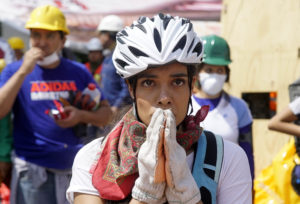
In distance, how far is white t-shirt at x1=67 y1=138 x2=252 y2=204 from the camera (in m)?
2.22

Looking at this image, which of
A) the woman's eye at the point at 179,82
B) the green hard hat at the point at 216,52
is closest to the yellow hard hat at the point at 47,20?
the green hard hat at the point at 216,52

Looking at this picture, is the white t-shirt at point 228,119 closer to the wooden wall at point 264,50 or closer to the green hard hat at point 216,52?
the green hard hat at point 216,52

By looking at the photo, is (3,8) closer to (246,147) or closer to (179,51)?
(246,147)

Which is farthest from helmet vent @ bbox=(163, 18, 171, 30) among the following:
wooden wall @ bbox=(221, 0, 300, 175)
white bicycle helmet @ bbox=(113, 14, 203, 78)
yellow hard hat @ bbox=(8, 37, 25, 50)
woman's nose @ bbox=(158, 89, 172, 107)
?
yellow hard hat @ bbox=(8, 37, 25, 50)

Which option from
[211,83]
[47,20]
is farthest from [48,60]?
[211,83]

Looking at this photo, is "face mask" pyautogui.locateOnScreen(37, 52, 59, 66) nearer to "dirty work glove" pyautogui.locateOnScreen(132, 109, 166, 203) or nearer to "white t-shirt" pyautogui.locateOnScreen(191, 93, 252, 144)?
"white t-shirt" pyautogui.locateOnScreen(191, 93, 252, 144)

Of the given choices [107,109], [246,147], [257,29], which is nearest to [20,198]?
[107,109]

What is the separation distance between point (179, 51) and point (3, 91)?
229 centimetres

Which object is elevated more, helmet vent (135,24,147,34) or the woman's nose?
helmet vent (135,24,147,34)

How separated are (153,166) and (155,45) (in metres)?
0.52

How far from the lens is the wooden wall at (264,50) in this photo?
21.7 feet

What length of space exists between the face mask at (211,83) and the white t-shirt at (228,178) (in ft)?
7.44

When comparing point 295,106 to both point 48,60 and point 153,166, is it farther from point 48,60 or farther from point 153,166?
point 153,166

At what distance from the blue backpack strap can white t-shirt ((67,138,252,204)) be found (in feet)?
0.09
